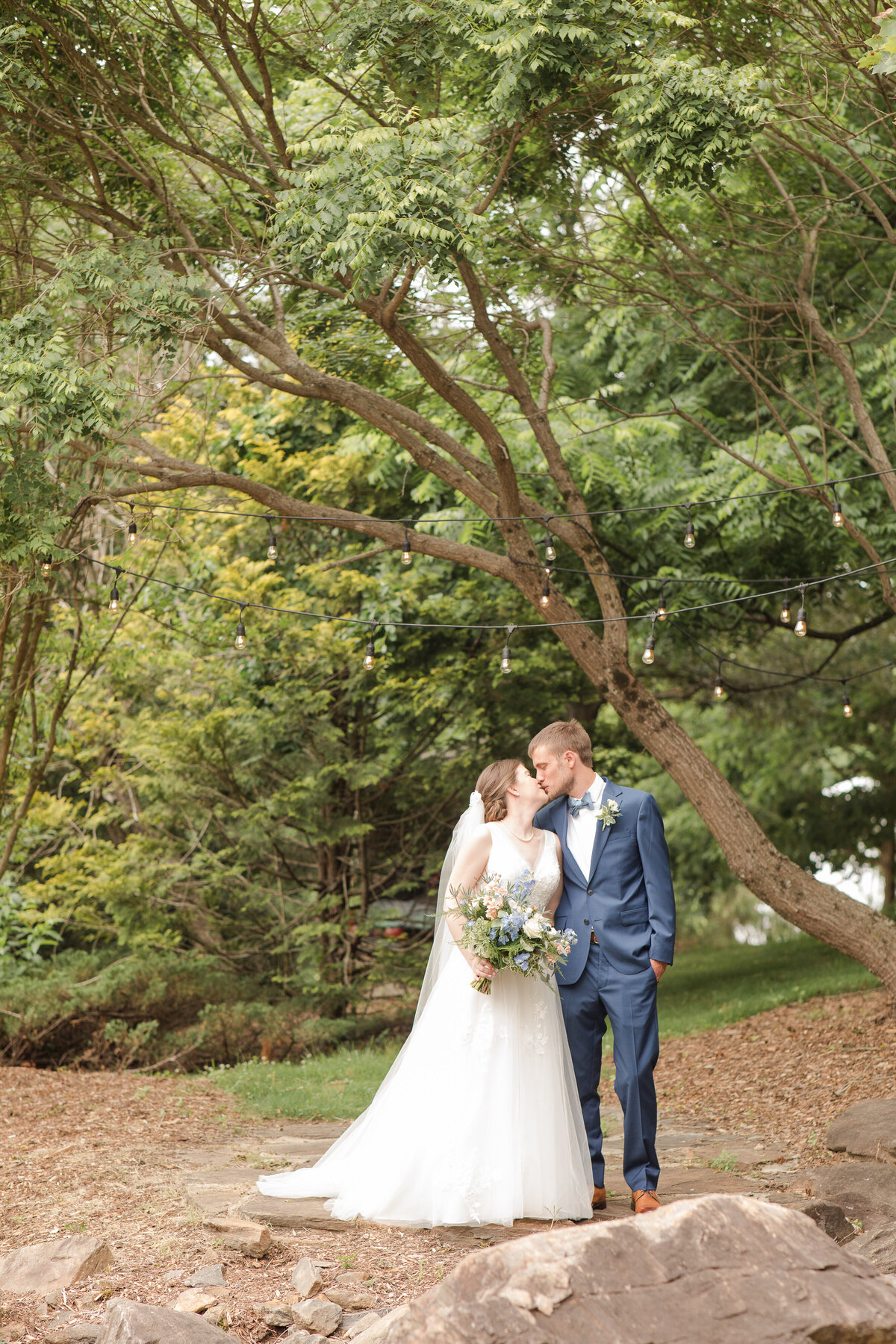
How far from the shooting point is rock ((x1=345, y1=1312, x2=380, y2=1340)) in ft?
11.7

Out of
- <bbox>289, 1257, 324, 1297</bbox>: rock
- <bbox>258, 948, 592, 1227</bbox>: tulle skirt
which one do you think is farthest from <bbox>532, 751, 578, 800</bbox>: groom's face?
<bbox>289, 1257, 324, 1297</bbox>: rock

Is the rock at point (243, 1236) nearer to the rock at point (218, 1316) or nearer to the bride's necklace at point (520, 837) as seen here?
the rock at point (218, 1316)

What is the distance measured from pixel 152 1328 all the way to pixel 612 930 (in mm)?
2369

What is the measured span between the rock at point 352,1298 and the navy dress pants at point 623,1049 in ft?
4.32

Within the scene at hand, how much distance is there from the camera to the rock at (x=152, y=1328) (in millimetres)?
3283

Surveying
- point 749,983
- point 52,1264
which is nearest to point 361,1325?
point 52,1264

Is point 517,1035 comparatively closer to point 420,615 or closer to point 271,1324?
point 271,1324

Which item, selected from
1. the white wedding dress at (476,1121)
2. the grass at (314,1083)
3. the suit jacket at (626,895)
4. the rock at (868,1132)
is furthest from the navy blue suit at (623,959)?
the grass at (314,1083)

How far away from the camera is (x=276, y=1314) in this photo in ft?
12.2

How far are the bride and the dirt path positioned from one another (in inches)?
7.8

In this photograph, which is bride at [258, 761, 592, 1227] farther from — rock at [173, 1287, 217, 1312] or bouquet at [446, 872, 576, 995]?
rock at [173, 1287, 217, 1312]

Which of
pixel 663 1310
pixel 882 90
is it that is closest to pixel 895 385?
pixel 882 90

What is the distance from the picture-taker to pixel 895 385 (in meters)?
9.53

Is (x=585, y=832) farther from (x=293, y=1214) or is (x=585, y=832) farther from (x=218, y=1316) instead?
(x=218, y=1316)
